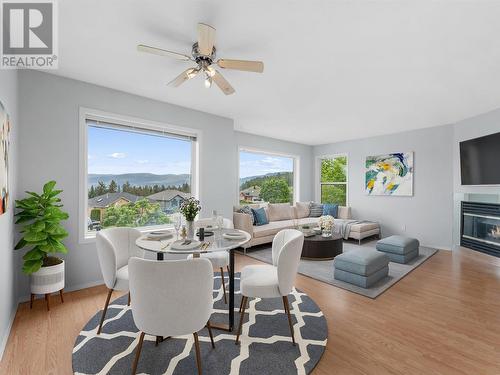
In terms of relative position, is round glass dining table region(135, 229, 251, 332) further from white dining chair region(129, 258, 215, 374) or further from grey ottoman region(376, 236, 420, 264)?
grey ottoman region(376, 236, 420, 264)

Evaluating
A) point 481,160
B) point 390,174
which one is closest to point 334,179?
point 390,174

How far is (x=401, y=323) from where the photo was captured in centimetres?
230

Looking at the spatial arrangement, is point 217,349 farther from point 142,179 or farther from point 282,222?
point 282,222

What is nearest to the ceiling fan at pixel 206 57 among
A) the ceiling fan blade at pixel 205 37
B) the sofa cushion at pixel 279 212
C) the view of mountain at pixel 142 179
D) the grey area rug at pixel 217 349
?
the ceiling fan blade at pixel 205 37

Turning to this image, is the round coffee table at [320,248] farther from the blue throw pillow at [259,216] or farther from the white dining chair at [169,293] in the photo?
the white dining chair at [169,293]

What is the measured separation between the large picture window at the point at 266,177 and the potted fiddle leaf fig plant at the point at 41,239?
3.83m

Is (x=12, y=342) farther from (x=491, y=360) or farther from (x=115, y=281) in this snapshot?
(x=491, y=360)

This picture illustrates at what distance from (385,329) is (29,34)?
406 cm

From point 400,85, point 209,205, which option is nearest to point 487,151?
point 400,85

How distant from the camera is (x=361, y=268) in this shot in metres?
3.07

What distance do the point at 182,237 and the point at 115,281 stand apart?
0.67 metres

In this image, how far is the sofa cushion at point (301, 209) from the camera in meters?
6.52

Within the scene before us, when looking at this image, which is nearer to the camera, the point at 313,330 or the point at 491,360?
the point at 491,360

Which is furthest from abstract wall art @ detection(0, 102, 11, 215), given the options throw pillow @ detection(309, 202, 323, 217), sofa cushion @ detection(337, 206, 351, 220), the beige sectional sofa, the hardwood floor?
sofa cushion @ detection(337, 206, 351, 220)
